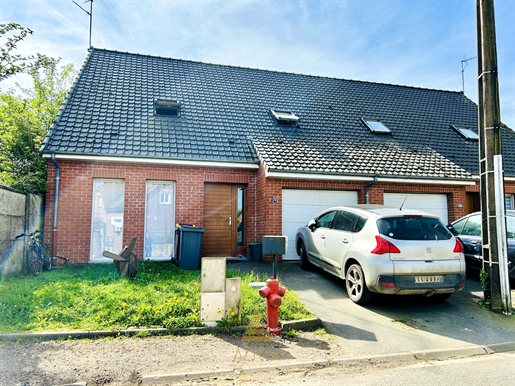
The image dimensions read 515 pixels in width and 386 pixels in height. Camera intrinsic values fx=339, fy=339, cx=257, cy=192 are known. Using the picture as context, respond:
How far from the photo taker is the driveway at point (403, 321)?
15.6 feet

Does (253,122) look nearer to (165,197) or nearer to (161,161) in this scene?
(161,161)

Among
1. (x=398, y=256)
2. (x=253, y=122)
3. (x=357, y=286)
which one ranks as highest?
(x=253, y=122)

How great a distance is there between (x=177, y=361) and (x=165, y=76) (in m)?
11.6

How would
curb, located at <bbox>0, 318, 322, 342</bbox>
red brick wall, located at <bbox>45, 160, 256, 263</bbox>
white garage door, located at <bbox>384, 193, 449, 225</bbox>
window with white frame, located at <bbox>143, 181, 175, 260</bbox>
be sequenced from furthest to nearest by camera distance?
white garage door, located at <bbox>384, 193, 449, 225</bbox> < window with white frame, located at <bbox>143, 181, 175, 260</bbox> < red brick wall, located at <bbox>45, 160, 256, 263</bbox> < curb, located at <bbox>0, 318, 322, 342</bbox>

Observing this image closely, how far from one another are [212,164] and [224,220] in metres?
1.75

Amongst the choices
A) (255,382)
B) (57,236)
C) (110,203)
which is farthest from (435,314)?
(57,236)

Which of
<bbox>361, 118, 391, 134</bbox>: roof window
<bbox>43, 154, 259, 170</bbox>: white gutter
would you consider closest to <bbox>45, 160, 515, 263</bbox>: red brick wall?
<bbox>43, 154, 259, 170</bbox>: white gutter

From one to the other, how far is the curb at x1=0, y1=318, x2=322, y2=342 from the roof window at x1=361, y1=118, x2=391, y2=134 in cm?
932

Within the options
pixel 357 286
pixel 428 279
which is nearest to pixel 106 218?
pixel 357 286

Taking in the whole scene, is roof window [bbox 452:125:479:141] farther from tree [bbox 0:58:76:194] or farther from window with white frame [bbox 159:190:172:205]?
tree [bbox 0:58:76:194]

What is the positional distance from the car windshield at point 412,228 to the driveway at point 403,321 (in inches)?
53.1

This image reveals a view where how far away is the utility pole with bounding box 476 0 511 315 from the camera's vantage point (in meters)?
6.14

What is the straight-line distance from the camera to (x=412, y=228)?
5.93 meters

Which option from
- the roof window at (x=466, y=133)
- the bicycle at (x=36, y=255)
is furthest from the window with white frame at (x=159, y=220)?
the roof window at (x=466, y=133)
